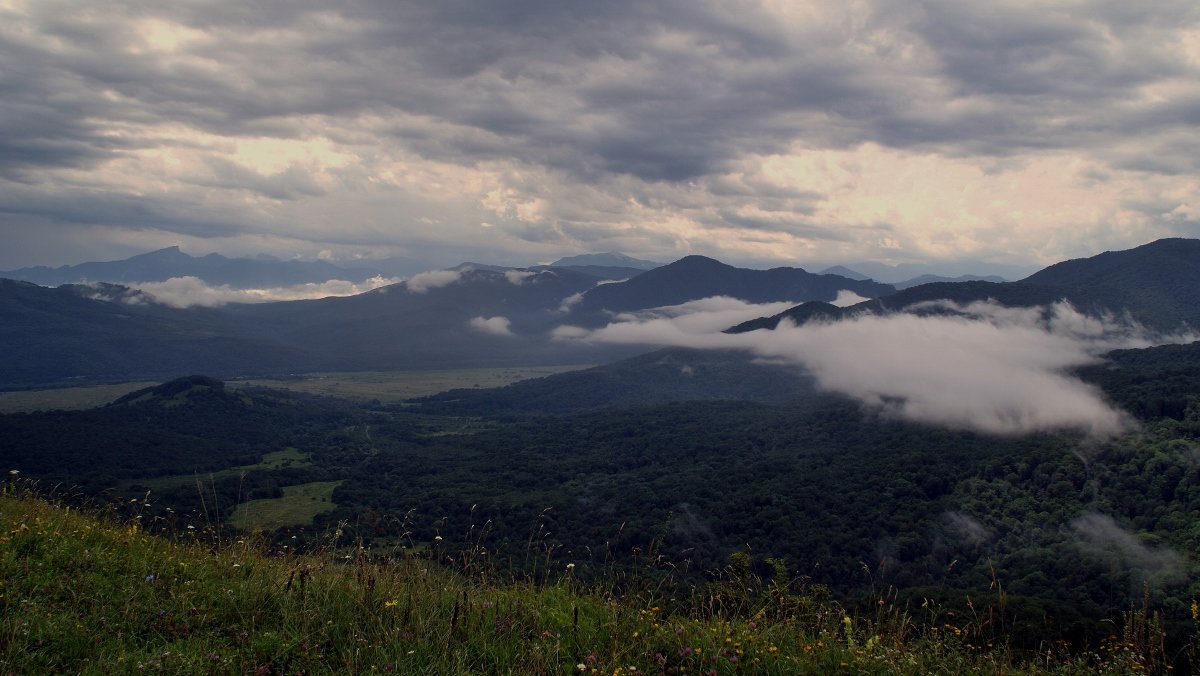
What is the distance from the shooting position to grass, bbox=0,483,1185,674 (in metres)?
5.32

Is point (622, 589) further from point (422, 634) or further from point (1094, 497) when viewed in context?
point (1094, 497)

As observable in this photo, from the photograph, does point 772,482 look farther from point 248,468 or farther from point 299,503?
point 248,468

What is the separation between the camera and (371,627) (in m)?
5.98

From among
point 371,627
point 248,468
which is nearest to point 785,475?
point 248,468

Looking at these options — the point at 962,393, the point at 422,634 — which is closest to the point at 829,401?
the point at 962,393

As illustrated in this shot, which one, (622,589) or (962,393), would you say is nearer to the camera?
(622,589)

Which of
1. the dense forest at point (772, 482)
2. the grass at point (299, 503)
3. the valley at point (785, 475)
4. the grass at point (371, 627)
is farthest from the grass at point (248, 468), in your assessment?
the grass at point (371, 627)

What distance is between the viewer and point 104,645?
534 cm

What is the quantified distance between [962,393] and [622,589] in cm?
16926

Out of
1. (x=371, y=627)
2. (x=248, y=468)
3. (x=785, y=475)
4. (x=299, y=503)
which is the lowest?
(x=248, y=468)

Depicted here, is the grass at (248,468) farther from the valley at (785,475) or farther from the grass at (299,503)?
Result: the grass at (299,503)

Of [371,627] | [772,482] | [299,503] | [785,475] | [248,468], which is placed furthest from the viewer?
[248,468]

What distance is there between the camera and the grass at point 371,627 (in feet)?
17.5

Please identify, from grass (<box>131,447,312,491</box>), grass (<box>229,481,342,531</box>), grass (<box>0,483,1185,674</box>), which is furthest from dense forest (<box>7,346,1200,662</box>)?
grass (<box>0,483,1185,674</box>)
